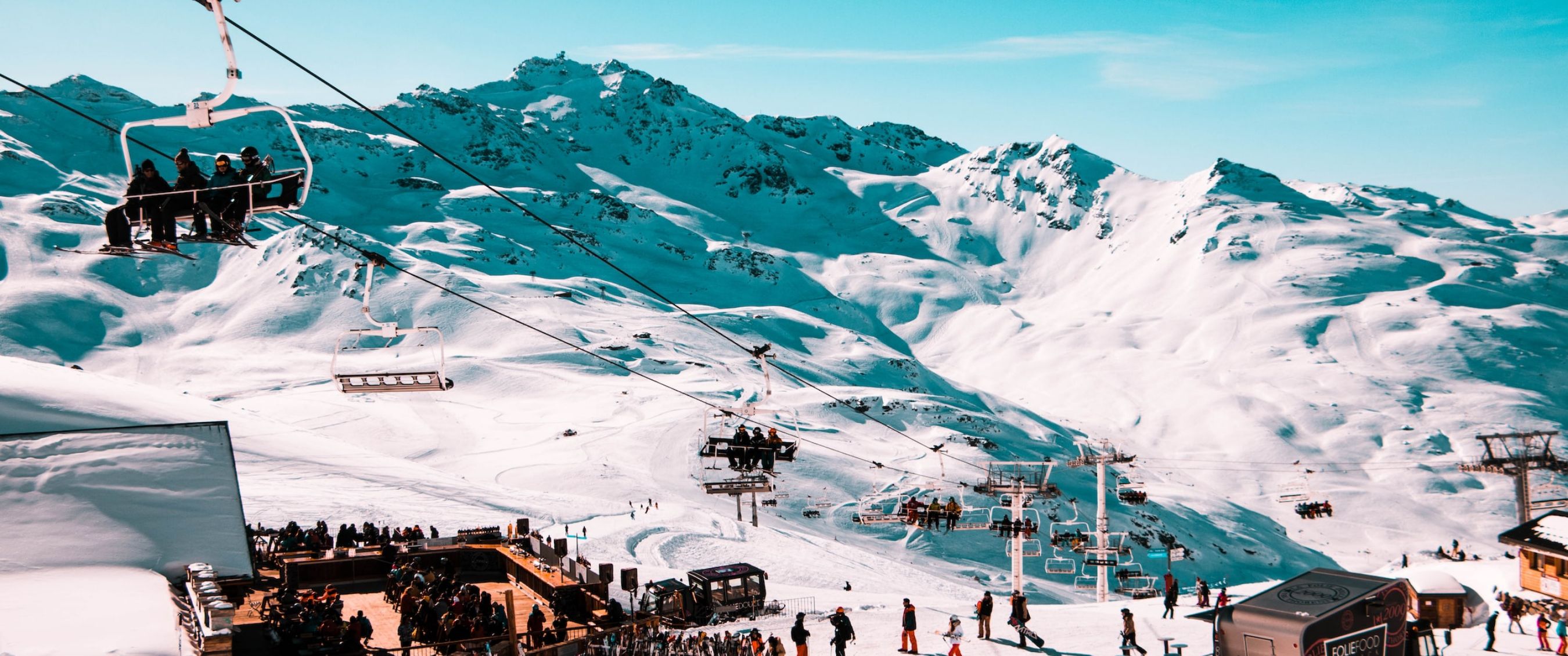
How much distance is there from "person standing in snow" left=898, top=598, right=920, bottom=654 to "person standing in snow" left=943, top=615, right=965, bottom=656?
75 cm

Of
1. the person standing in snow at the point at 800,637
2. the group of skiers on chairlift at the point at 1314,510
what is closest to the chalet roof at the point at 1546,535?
the group of skiers on chairlift at the point at 1314,510

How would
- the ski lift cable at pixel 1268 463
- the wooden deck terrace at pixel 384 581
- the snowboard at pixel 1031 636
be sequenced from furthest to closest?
the ski lift cable at pixel 1268 463 < the wooden deck terrace at pixel 384 581 < the snowboard at pixel 1031 636

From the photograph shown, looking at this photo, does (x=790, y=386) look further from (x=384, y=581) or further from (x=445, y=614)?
(x=445, y=614)

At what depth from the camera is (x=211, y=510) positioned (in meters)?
22.0

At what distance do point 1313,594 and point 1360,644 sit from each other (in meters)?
1.13

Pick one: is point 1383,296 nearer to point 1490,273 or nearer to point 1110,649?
point 1490,273

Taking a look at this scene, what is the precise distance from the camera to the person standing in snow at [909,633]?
2314 cm

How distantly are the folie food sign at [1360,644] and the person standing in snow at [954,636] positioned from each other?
6949 millimetres

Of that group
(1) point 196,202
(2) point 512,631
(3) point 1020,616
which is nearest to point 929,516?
(3) point 1020,616

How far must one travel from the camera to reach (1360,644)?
60.1ft

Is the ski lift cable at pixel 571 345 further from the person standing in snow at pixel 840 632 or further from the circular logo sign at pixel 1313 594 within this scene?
the circular logo sign at pixel 1313 594

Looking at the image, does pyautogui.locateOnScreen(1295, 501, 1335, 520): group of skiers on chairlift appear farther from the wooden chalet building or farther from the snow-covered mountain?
the wooden chalet building

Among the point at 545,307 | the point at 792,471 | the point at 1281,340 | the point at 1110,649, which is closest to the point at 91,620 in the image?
Answer: the point at 1110,649

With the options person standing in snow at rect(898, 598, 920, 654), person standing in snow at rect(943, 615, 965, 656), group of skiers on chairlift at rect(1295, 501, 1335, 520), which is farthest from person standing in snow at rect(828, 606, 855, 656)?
group of skiers on chairlift at rect(1295, 501, 1335, 520)
